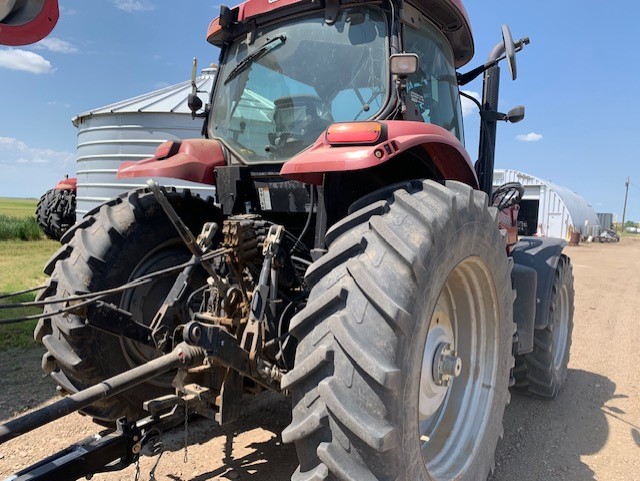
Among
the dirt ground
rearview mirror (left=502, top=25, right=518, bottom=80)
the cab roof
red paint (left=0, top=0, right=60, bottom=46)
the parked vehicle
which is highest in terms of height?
the cab roof

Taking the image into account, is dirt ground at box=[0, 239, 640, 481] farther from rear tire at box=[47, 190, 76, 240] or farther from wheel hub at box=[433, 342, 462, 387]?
rear tire at box=[47, 190, 76, 240]

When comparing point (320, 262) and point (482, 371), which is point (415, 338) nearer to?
point (320, 262)

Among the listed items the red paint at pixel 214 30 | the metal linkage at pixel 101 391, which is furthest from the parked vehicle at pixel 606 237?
the metal linkage at pixel 101 391

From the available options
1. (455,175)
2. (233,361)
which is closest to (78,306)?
(233,361)

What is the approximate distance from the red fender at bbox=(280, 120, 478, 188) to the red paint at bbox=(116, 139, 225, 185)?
91 cm

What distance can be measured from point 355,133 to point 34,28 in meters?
1.46

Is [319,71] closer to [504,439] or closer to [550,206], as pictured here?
[504,439]

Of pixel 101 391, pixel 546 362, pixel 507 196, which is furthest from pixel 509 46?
pixel 101 391

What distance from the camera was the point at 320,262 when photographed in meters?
1.93

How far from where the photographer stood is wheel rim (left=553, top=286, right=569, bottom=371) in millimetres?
→ 4570

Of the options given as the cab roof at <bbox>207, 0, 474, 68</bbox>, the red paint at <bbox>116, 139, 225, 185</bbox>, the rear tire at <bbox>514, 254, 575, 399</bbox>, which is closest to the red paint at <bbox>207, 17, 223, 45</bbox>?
the cab roof at <bbox>207, 0, 474, 68</bbox>

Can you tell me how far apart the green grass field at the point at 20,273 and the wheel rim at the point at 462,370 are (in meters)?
4.42

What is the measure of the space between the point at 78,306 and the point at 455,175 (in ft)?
6.63

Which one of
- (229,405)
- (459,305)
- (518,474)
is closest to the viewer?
(229,405)
